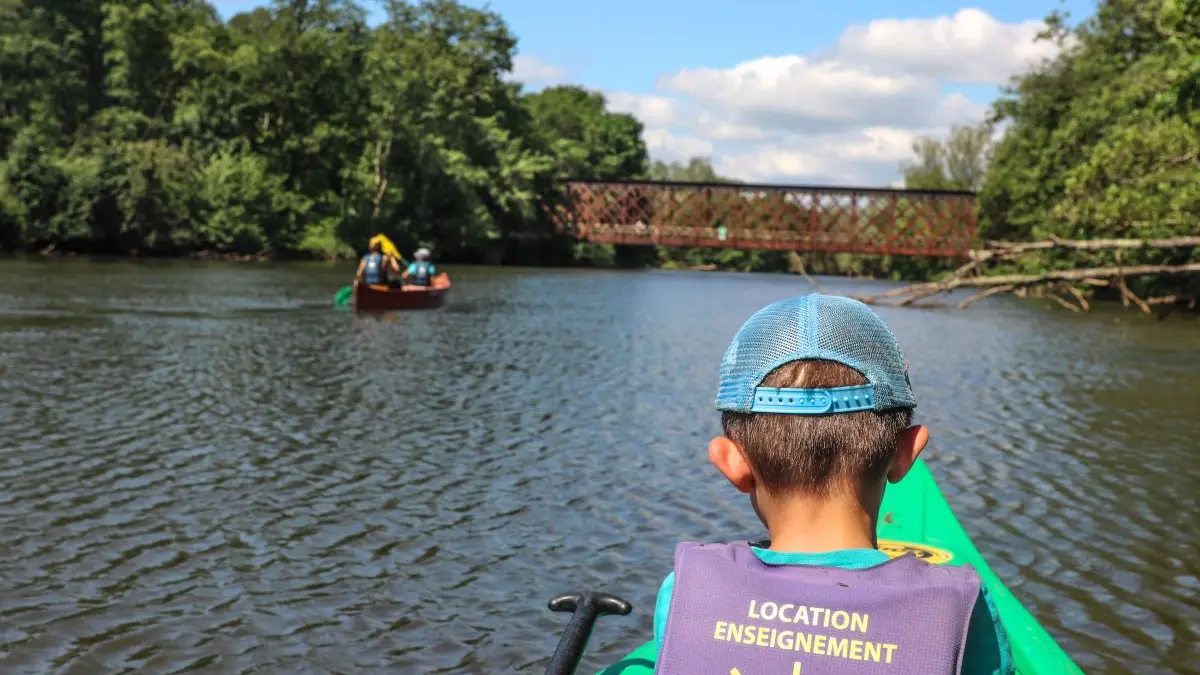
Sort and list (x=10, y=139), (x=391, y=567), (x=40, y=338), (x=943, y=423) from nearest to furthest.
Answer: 1. (x=391, y=567)
2. (x=943, y=423)
3. (x=40, y=338)
4. (x=10, y=139)

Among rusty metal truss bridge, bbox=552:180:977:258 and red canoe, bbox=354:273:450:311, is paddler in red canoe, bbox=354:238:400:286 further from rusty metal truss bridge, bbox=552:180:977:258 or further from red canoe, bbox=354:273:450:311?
rusty metal truss bridge, bbox=552:180:977:258

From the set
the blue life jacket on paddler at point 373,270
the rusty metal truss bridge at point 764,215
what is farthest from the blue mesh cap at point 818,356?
the rusty metal truss bridge at point 764,215

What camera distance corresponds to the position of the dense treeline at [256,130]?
166ft

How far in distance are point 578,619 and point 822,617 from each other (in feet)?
5.76

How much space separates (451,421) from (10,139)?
4853 centimetres

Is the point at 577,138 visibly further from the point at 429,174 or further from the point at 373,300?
the point at 373,300

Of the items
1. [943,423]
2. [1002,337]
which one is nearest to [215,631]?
[943,423]

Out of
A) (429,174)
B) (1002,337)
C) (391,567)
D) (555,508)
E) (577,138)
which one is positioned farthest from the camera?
(577,138)

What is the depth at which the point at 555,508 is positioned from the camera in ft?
29.0

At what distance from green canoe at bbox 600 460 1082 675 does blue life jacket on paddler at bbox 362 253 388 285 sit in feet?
72.2

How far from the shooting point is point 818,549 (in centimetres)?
209

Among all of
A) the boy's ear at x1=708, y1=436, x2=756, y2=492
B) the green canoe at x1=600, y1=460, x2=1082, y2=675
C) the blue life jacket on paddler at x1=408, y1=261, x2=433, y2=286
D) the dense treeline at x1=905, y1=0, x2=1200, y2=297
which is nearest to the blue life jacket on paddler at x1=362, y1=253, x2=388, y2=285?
the blue life jacket on paddler at x1=408, y1=261, x2=433, y2=286

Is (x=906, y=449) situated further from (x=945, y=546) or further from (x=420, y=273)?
(x=420, y=273)

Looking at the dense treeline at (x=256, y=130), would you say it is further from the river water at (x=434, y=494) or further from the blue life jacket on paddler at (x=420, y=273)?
the river water at (x=434, y=494)
